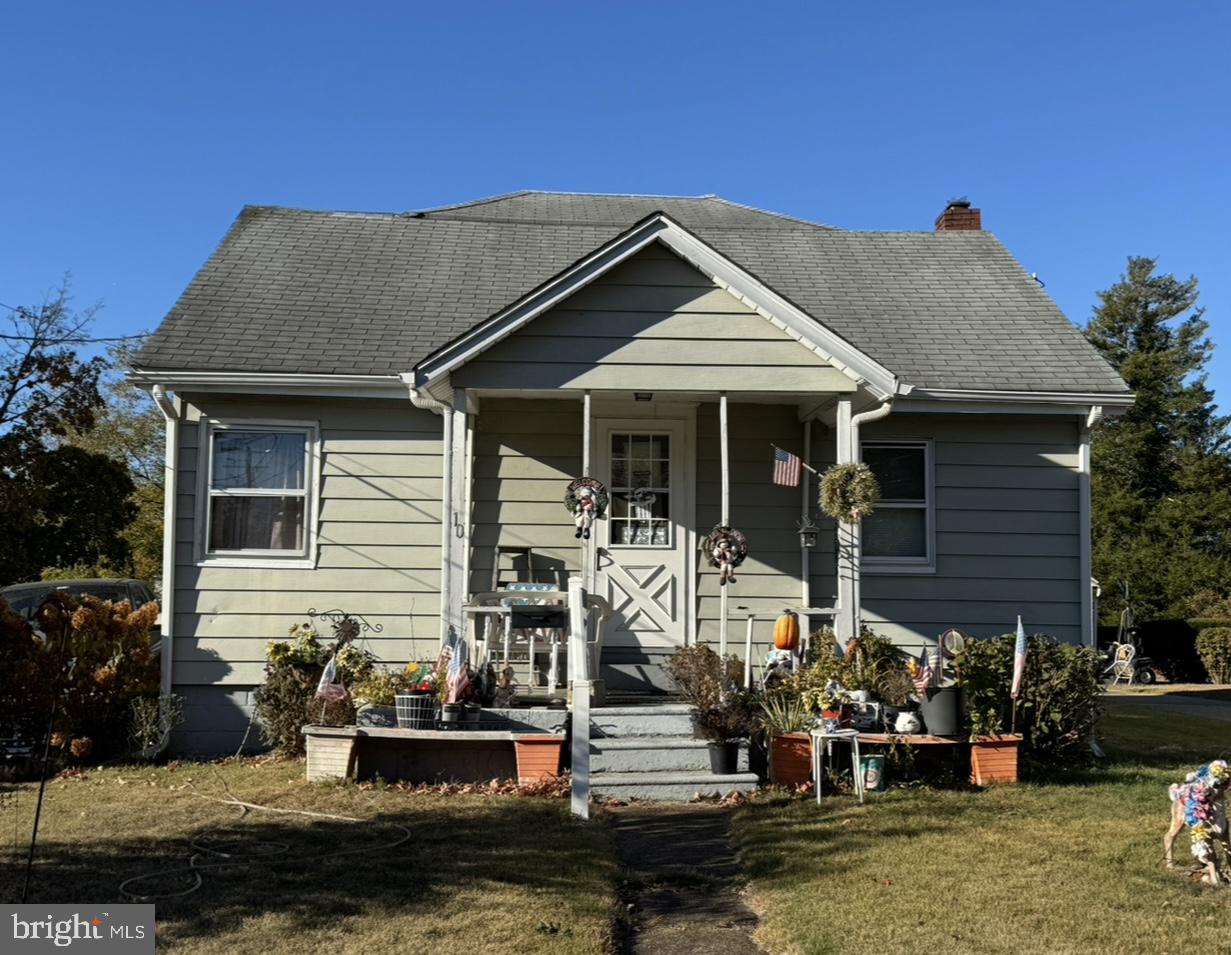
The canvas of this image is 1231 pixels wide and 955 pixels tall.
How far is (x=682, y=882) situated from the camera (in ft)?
21.3

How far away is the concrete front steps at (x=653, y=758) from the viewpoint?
8.70 metres

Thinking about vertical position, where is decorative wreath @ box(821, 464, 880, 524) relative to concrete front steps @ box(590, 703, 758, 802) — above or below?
above

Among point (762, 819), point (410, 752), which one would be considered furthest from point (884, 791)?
point (410, 752)

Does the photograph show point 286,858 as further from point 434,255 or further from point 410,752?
point 434,255

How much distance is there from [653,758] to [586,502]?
2.28 m

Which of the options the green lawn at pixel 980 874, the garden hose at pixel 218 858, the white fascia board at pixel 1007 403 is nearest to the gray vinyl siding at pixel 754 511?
the white fascia board at pixel 1007 403

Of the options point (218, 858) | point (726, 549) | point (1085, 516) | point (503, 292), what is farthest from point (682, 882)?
point (503, 292)

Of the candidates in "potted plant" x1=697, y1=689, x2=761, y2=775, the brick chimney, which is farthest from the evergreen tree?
"potted plant" x1=697, y1=689, x2=761, y2=775

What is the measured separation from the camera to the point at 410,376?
9.62 meters

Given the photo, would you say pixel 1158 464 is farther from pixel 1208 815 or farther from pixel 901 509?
pixel 1208 815

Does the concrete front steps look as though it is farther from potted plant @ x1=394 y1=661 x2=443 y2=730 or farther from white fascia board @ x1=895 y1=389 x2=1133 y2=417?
white fascia board @ x1=895 y1=389 x2=1133 y2=417

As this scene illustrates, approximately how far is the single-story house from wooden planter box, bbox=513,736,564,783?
1.54 meters

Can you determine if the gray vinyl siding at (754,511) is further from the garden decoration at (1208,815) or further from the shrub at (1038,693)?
the garden decoration at (1208,815)

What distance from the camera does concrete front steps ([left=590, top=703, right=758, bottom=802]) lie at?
8695mm
